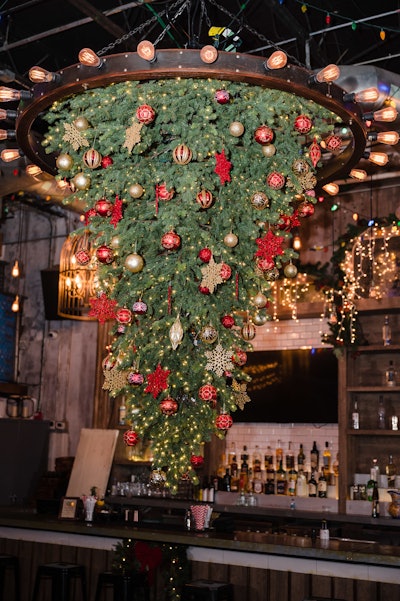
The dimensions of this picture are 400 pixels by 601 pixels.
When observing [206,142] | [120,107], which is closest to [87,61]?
[120,107]

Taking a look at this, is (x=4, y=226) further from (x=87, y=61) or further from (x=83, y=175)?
(x=87, y=61)

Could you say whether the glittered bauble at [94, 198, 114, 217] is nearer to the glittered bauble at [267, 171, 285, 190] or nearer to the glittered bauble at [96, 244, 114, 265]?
the glittered bauble at [96, 244, 114, 265]

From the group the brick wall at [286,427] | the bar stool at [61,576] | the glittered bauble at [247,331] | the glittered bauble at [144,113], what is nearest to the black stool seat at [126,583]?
the bar stool at [61,576]

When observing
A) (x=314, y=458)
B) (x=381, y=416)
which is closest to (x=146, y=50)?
(x=381, y=416)

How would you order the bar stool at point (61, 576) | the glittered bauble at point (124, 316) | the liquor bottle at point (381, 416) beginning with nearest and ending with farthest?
the glittered bauble at point (124, 316)
the bar stool at point (61, 576)
the liquor bottle at point (381, 416)

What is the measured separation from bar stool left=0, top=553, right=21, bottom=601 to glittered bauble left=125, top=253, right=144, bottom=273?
3443 mm

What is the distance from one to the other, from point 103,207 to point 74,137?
397 millimetres

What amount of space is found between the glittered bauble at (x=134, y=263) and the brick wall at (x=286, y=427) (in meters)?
4.67

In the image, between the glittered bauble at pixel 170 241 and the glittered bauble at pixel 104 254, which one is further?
the glittered bauble at pixel 104 254

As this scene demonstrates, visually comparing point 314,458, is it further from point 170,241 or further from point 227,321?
Result: point 170,241

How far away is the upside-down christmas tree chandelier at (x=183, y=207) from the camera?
3963 mm

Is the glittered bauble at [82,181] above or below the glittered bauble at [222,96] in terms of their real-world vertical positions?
below

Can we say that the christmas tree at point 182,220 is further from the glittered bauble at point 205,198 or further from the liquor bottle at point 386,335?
the liquor bottle at point 386,335

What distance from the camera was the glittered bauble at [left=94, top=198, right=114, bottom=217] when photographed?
13.7 ft
